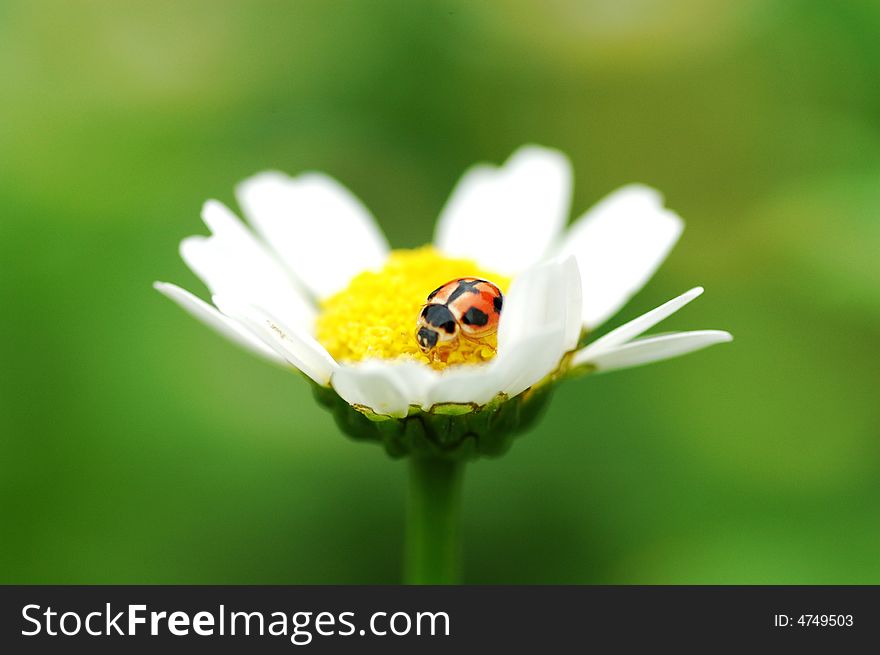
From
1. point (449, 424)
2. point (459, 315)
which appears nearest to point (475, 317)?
point (459, 315)

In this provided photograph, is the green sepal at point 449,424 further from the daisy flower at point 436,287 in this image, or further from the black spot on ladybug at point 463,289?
the black spot on ladybug at point 463,289

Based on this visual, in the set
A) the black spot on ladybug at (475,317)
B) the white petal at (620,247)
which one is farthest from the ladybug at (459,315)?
the white petal at (620,247)

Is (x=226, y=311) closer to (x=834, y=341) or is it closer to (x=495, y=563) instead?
(x=495, y=563)

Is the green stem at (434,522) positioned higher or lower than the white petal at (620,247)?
lower

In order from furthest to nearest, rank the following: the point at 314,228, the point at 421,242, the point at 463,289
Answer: the point at 421,242
the point at 314,228
the point at 463,289

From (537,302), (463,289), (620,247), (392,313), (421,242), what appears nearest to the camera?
(537,302)

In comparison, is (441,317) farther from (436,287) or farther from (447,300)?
(436,287)
